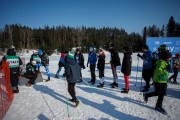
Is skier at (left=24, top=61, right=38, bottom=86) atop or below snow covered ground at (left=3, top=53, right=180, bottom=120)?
atop

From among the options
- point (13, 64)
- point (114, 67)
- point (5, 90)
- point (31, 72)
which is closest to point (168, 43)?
point (114, 67)

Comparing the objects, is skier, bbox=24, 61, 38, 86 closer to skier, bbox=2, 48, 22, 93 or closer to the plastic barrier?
skier, bbox=2, 48, 22, 93

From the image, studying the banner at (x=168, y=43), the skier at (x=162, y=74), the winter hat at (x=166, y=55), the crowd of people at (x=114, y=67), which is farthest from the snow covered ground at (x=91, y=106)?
the banner at (x=168, y=43)

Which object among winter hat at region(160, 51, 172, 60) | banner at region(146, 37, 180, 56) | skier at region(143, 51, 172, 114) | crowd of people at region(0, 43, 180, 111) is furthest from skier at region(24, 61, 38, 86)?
banner at region(146, 37, 180, 56)

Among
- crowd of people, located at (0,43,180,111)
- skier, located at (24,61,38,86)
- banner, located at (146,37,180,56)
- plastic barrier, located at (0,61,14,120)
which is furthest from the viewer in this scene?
banner, located at (146,37,180,56)

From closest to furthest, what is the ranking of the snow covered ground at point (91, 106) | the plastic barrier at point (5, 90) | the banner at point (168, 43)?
the snow covered ground at point (91, 106)
the plastic barrier at point (5, 90)
the banner at point (168, 43)

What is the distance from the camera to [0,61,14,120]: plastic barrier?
17.6 ft

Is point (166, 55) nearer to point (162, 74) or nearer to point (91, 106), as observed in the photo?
point (162, 74)

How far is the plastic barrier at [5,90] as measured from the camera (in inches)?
211

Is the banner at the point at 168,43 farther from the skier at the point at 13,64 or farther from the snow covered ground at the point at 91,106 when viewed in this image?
the skier at the point at 13,64

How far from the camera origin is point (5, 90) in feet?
20.6

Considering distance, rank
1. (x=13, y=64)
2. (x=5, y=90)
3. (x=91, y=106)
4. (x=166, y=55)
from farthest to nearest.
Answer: (x=13, y=64) < (x=5, y=90) < (x=91, y=106) < (x=166, y=55)

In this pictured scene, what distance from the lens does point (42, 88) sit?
818 centimetres

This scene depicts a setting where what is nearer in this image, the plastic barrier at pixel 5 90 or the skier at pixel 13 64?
the plastic barrier at pixel 5 90
